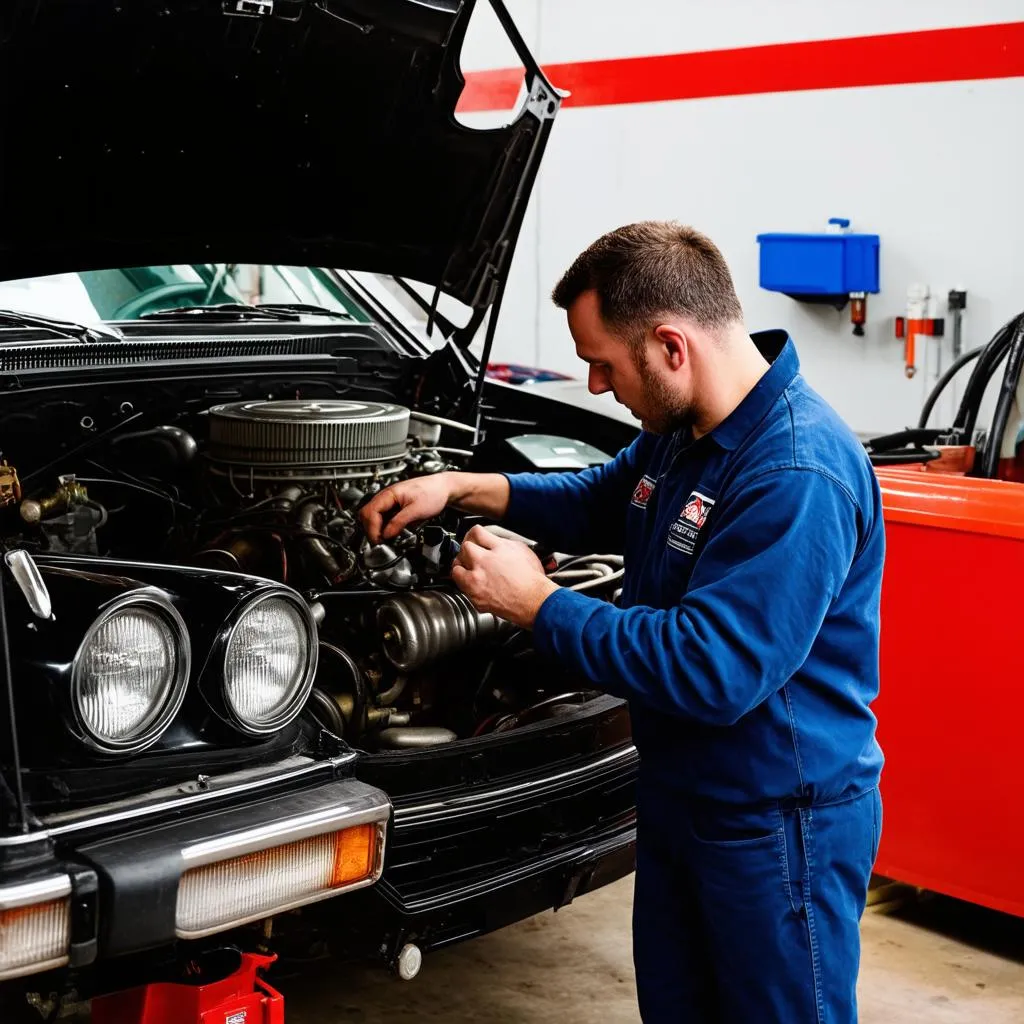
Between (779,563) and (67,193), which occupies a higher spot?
(67,193)

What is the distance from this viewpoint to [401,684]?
2.53 metres

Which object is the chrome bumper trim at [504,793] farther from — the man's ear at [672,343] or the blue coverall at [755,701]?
the man's ear at [672,343]

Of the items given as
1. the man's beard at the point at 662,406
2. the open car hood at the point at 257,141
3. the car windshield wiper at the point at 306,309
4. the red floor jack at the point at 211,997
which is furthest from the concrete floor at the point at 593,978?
the car windshield wiper at the point at 306,309

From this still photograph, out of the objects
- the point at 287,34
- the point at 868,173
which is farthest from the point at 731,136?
the point at 287,34

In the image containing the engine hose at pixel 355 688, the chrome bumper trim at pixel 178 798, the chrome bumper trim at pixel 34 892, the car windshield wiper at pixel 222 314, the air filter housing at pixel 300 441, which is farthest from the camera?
the car windshield wiper at pixel 222 314

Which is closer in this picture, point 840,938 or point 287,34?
point 840,938

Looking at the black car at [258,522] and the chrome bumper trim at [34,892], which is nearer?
the chrome bumper trim at [34,892]

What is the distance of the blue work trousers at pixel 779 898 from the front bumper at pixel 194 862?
1.55 ft

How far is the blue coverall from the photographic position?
5.92 feet

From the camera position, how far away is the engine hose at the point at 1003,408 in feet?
10.9

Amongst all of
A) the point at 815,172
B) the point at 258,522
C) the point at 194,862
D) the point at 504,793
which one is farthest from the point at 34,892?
the point at 815,172

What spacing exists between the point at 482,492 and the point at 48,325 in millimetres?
1086

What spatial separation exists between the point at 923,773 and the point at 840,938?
1.25 metres

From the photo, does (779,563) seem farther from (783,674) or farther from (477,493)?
(477,493)
